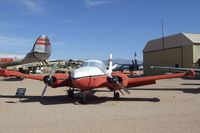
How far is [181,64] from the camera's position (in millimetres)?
48688

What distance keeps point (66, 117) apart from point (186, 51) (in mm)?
40510

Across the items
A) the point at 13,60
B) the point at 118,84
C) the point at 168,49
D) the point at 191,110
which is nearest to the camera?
the point at 191,110

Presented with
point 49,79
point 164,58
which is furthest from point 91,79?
point 164,58

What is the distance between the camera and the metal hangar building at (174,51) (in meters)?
46.8

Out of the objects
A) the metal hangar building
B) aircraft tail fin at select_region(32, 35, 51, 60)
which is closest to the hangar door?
the metal hangar building

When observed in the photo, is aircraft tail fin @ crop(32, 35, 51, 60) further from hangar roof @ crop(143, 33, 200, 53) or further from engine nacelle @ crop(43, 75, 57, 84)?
engine nacelle @ crop(43, 75, 57, 84)

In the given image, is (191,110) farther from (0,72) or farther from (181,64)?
(181,64)

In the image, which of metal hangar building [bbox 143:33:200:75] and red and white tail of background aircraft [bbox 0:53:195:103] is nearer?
red and white tail of background aircraft [bbox 0:53:195:103]

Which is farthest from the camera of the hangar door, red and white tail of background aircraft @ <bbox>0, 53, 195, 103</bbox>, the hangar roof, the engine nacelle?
the hangar door

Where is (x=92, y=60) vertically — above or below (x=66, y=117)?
above

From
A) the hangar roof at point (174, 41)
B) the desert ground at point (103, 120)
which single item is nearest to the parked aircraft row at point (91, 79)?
the desert ground at point (103, 120)

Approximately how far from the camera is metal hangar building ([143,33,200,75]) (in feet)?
153

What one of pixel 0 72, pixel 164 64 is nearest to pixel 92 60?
pixel 0 72

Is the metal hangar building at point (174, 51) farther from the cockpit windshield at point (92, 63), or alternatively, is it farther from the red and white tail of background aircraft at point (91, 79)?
the cockpit windshield at point (92, 63)
